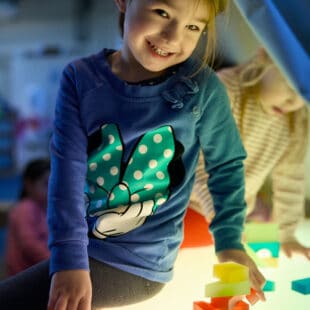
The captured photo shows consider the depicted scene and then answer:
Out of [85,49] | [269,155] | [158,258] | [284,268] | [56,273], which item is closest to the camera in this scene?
[56,273]

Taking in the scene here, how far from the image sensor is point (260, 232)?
0.83 metres

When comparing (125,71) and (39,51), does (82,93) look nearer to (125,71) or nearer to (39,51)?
(125,71)

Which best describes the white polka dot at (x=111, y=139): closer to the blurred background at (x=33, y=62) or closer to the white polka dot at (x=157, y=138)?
the white polka dot at (x=157, y=138)

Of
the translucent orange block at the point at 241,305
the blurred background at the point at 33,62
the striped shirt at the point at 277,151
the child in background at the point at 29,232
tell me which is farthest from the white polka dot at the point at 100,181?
the blurred background at the point at 33,62

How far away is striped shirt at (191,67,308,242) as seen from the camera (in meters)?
0.93

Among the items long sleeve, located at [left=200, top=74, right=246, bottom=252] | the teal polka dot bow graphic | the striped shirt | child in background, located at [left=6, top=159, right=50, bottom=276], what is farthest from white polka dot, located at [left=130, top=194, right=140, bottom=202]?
child in background, located at [left=6, top=159, right=50, bottom=276]

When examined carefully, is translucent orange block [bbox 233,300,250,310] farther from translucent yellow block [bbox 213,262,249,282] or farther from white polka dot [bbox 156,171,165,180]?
white polka dot [bbox 156,171,165,180]

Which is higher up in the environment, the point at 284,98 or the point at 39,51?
the point at 39,51

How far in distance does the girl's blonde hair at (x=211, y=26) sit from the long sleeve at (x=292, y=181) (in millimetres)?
326

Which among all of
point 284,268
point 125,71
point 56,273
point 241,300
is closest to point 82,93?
point 125,71

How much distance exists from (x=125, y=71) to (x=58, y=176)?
0.16 metres

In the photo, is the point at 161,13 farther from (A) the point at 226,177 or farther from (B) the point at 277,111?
(B) the point at 277,111

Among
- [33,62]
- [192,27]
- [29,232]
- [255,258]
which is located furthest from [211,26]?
[33,62]

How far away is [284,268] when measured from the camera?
84cm
